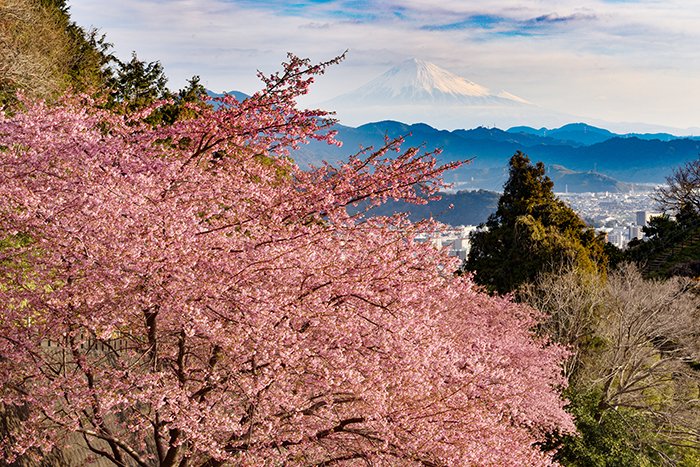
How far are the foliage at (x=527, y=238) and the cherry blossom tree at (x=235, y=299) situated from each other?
15.9 meters

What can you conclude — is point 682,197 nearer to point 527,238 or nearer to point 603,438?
point 527,238

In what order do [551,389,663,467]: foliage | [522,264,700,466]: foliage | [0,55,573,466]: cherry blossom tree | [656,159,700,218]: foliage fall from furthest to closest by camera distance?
[656,159,700,218]: foliage → [522,264,700,466]: foliage → [551,389,663,467]: foliage → [0,55,573,466]: cherry blossom tree

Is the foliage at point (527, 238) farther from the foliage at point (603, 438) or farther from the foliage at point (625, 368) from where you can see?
the foliage at point (603, 438)

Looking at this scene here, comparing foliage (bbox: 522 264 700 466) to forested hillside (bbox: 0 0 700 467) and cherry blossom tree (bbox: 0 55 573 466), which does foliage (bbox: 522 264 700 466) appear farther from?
cherry blossom tree (bbox: 0 55 573 466)

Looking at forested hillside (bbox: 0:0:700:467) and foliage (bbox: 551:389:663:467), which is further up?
forested hillside (bbox: 0:0:700:467)

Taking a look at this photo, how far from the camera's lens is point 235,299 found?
470 cm

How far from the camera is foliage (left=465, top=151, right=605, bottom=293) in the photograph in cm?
2138

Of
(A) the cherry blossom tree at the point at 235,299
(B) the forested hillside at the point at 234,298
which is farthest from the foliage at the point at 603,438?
(A) the cherry blossom tree at the point at 235,299

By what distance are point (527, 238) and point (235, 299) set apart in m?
18.4

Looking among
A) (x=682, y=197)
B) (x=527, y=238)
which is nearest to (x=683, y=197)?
(x=682, y=197)

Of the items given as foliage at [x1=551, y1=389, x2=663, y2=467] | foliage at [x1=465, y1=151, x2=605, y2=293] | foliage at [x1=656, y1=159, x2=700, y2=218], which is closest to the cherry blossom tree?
foliage at [x1=551, y1=389, x2=663, y2=467]

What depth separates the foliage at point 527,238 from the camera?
21375 mm

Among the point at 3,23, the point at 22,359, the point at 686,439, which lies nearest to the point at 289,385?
the point at 22,359

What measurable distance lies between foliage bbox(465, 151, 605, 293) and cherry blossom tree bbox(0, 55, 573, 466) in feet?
52.2
